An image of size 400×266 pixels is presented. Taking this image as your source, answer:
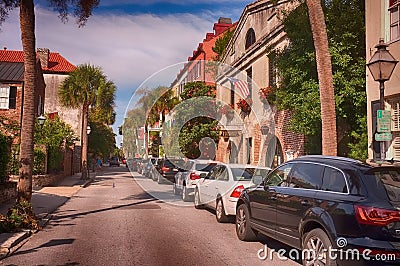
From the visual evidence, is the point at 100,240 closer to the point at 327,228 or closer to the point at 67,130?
the point at 327,228

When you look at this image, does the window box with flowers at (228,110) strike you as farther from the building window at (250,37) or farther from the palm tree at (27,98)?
the palm tree at (27,98)

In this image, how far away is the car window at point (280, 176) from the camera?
7473mm

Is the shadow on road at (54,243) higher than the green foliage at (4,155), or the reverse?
the green foliage at (4,155)

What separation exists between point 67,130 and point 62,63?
2487 cm

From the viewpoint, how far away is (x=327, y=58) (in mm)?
10281

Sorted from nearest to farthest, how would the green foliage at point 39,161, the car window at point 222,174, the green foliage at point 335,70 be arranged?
the car window at point 222,174
the green foliage at point 335,70
the green foliage at point 39,161

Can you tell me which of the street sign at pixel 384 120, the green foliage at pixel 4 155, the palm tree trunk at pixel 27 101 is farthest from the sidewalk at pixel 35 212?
the street sign at pixel 384 120

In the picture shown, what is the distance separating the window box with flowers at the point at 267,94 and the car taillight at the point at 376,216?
43.9ft

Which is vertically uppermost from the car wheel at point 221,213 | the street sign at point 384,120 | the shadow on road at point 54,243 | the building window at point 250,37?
the building window at point 250,37

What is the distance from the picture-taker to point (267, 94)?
65.2 feet

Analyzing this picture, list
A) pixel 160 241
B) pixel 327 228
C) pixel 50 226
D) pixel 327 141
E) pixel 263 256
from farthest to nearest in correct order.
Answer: pixel 50 226
pixel 327 141
pixel 160 241
pixel 263 256
pixel 327 228

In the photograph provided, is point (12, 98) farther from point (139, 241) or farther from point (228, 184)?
point (139, 241)

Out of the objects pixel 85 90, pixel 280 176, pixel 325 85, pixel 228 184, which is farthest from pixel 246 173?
pixel 85 90

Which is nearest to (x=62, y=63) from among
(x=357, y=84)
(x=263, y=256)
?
(x=357, y=84)
